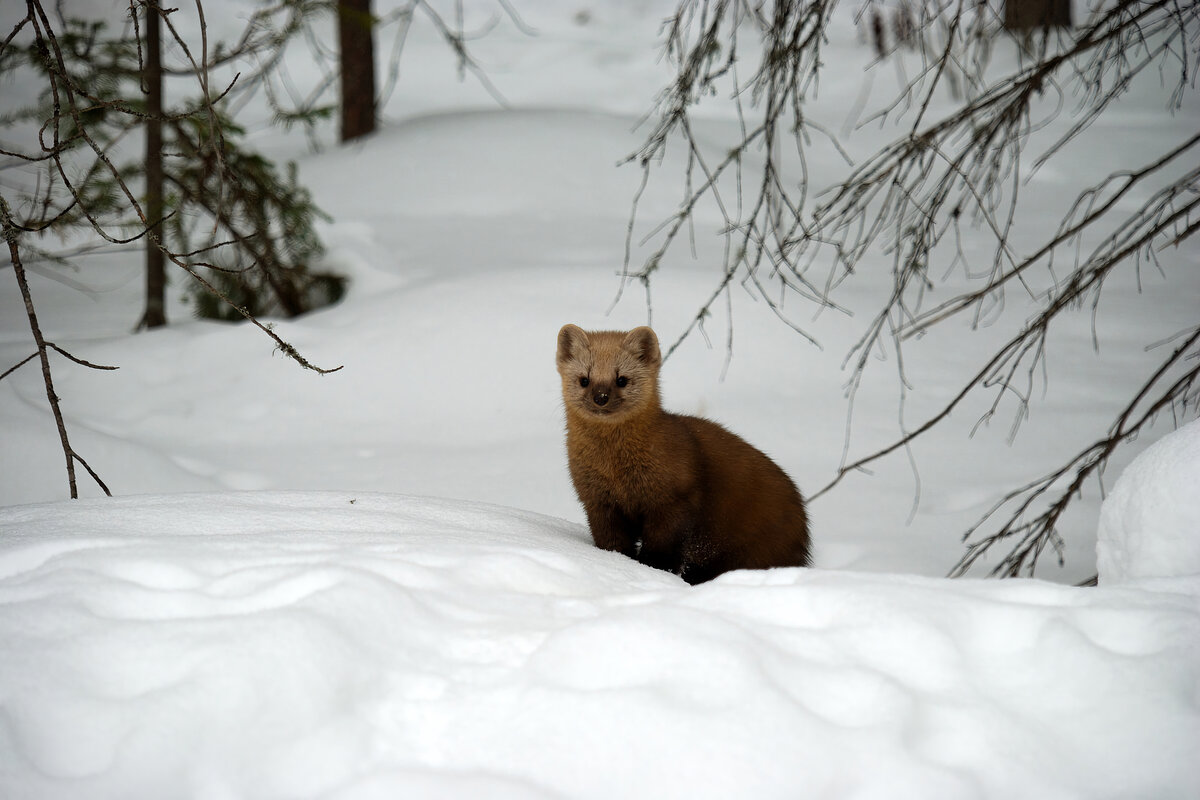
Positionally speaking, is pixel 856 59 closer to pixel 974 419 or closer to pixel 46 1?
pixel 974 419

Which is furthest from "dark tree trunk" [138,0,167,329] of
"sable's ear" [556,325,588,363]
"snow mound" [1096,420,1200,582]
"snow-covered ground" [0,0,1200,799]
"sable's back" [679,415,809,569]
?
"snow mound" [1096,420,1200,582]

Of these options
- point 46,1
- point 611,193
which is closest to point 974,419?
point 611,193

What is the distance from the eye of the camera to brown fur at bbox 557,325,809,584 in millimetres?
3141

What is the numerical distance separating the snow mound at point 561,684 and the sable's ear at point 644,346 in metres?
1.54

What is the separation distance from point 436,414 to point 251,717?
4.45 meters

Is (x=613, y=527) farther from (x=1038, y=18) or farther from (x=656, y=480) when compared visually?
(x=1038, y=18)

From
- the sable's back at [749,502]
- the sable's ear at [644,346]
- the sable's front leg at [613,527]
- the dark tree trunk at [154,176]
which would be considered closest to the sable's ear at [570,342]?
the sable's ear at [644,346]

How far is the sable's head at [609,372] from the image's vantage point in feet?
10.4

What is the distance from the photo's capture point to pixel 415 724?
1.41 m

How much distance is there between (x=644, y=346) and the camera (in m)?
3.38

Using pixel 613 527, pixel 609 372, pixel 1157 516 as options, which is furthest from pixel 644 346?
pixel 1157 516

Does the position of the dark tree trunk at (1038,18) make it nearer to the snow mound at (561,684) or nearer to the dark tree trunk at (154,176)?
the snow mound at (561,684)

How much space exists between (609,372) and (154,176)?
4923 mm

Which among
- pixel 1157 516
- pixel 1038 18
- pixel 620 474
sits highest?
pixel 1038 18
